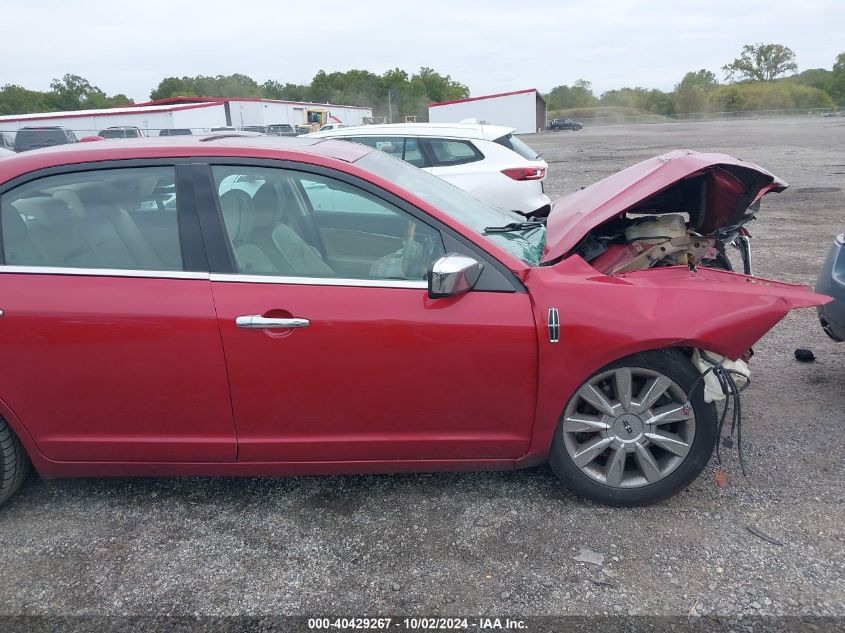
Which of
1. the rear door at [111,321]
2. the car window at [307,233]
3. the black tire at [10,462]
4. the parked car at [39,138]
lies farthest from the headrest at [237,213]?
the parked car at [39,138]

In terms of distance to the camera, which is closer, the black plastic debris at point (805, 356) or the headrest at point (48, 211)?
the headrest at point (48, 211)

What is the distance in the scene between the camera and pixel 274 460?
118 inches

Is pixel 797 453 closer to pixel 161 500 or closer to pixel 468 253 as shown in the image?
pixel 468 253

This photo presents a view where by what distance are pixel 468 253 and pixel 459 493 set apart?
119cm

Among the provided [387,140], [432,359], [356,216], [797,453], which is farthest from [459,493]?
[387,140]

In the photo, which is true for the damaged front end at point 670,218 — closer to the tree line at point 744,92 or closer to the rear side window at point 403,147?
the rear side window at point 403,147

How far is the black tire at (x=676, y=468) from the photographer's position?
292 cm

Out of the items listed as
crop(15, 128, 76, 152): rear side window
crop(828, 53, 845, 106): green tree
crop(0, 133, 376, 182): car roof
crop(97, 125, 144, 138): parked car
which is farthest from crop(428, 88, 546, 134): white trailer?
crop(828, 53, 845, 106): green tree

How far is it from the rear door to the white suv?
203 inches

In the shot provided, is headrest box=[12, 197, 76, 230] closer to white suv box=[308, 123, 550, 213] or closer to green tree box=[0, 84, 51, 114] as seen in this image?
white suv box=[308, 123, 550, 213]

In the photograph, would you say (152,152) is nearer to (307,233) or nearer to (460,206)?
(307,233)

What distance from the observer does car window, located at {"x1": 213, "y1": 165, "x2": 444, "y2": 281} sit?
2.88 meters

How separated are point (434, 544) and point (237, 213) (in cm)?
169

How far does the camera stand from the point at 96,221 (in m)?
2.96
